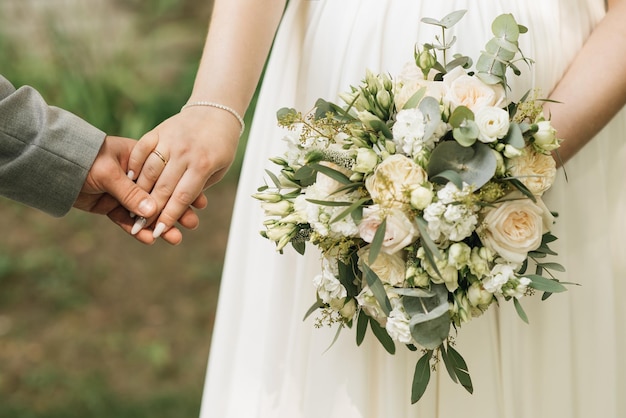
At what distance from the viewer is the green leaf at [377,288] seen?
3.22 ft

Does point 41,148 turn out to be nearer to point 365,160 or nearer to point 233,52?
Result: point 233,52

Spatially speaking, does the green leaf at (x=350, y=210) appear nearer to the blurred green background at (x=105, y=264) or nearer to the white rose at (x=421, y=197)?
the white rose at (x=421, y=197)

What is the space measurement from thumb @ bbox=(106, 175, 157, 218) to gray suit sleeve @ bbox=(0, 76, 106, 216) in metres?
0.06

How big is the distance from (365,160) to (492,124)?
0.17 meters

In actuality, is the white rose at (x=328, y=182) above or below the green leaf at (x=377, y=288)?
above

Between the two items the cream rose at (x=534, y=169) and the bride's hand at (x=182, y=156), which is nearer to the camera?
the cream rose at (x=534, y=169)

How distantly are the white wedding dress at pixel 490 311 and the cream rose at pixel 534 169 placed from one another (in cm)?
23

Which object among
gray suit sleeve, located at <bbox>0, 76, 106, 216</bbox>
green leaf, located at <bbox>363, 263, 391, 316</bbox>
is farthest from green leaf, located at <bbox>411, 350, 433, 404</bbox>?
gray suit sleeve, located at <bbox>0, 76, 106, 216</bbox>

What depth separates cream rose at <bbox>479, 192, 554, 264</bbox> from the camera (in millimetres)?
967

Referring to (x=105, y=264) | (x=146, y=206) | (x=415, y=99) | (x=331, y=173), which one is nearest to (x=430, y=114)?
(x=415, y=99)

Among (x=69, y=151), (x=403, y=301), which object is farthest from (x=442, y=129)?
(x=69, y=151)

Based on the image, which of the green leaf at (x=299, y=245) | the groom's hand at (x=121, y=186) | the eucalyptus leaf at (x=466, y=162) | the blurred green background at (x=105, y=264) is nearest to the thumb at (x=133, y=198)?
the groom's hand at (x=121, y=186)

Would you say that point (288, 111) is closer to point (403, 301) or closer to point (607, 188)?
point (403, 301)

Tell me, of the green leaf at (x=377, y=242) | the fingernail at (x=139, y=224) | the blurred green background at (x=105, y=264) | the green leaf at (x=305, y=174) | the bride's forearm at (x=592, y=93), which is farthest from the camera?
the blurred green background at (x=105, y=264)
